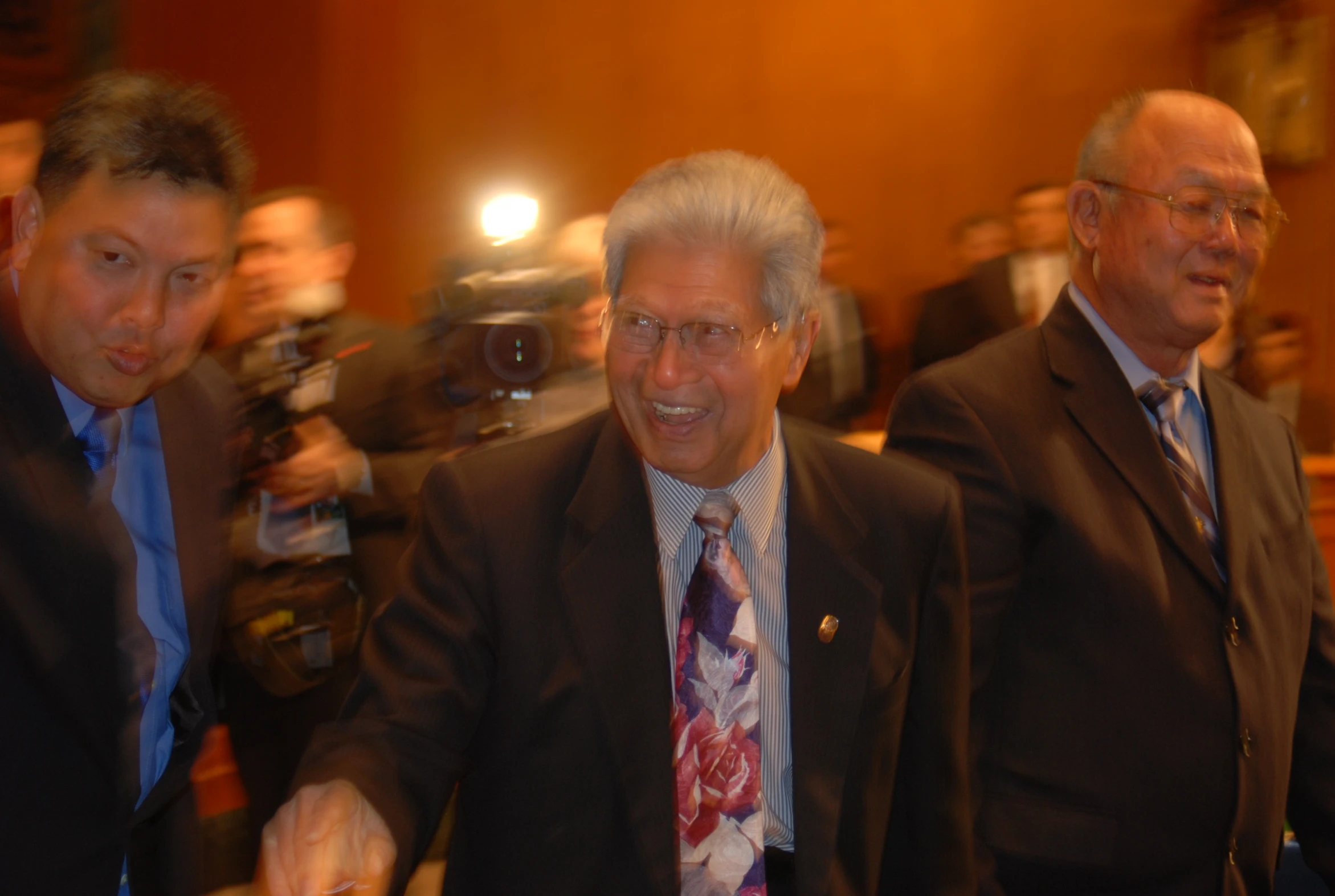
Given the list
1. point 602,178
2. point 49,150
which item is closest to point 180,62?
point 602,178

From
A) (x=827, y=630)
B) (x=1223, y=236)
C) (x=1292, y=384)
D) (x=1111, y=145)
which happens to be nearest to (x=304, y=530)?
(x=827, y=630)

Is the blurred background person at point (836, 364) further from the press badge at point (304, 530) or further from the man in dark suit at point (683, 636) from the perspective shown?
the man in dark suit at point (683, 636)

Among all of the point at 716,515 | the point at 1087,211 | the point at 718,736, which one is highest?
the point at 1087,211

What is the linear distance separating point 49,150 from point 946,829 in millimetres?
1380

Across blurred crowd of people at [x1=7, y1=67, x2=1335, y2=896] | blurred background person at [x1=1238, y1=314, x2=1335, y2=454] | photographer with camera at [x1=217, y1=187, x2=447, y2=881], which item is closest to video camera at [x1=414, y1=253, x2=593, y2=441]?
photographer with camera at [x1=217, y1=187, x2=447, y2=881]

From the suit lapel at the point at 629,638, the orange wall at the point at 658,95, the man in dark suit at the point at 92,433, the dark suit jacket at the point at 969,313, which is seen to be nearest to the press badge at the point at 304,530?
the man in dark suit at the point at 92,433

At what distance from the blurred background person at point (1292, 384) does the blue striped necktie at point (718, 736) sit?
3684mm

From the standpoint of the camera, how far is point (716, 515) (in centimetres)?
152

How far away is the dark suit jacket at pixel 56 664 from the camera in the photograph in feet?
4.37

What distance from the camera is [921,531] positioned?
160 centimetres

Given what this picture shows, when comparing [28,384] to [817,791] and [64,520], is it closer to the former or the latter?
[64,520]

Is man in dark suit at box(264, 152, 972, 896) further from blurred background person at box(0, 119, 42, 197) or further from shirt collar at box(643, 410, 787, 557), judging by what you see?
blurred background person at box(0, 119, 42, 197)

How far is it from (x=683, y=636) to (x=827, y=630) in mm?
183

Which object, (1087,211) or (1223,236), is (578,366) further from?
(1223,236)
